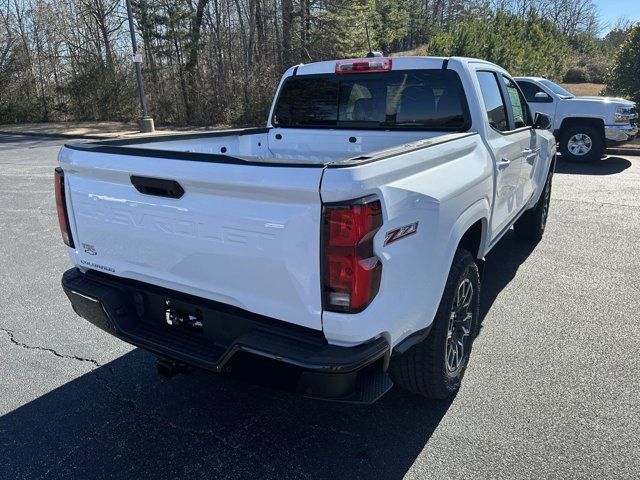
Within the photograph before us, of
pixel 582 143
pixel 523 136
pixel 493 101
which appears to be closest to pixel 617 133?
pixel 582 143

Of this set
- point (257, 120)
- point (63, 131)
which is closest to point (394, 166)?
point (257, 120)

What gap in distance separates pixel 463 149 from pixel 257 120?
63.5 feet

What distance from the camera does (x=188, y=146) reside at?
3914 millimetres

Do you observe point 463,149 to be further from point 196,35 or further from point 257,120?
point 196,35

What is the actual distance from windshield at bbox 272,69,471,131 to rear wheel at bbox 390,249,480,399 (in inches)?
49.0

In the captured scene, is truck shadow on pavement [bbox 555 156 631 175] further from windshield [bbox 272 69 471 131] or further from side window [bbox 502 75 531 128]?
windshield [bbox 272 69 471 131]

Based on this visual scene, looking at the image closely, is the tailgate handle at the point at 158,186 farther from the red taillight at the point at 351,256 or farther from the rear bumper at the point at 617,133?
the rear bumper at the point at 617,133

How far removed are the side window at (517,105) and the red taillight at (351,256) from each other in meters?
3.08

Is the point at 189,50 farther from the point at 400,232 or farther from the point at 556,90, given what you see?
the point at 400,232

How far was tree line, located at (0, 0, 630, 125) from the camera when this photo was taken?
2241cm

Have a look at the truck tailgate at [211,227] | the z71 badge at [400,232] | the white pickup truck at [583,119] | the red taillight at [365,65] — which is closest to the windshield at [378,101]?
the red taillight at [365,65]

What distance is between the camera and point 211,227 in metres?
2.32

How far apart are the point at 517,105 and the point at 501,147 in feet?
4.71

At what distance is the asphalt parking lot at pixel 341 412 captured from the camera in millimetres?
2592
